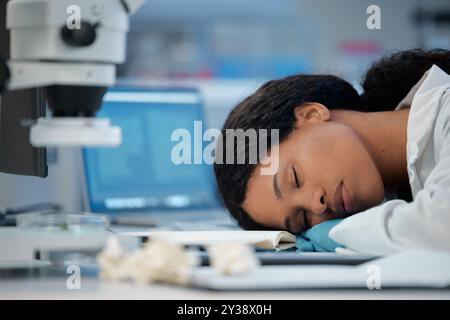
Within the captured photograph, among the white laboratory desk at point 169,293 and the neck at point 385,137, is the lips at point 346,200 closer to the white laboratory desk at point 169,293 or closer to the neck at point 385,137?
the neck at point 385,137

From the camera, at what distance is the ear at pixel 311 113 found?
1.49 metres

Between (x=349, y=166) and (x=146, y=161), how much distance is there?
1.06 meters

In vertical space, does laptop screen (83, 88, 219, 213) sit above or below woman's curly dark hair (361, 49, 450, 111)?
below

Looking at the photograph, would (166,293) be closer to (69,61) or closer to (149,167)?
(69,61)

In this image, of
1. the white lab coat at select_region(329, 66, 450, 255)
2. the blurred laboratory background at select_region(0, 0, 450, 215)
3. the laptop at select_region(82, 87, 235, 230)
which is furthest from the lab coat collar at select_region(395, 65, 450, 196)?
the blurred laboratory background at select_region(0, 0, 450, 215)

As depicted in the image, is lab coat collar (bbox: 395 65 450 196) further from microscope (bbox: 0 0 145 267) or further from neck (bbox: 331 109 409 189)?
microscope (bbox: 0 0 145 267)

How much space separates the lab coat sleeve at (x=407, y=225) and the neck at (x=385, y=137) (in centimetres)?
35

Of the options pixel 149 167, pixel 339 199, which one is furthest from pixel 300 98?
pixel 149 167

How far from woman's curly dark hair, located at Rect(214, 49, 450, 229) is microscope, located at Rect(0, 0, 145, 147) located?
454 millimetres

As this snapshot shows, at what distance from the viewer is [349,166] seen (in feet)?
4.56

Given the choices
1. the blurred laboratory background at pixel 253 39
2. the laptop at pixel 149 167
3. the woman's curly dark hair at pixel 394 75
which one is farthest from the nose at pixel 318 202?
the blurred laboratory background at pixel 253 39

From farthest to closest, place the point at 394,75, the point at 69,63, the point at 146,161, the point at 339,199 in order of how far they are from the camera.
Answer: the point at 146,161 → the point at 394,75 → the point at 339,199 → the point at 69,63

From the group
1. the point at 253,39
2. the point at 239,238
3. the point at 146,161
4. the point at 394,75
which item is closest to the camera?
the point at 239,238

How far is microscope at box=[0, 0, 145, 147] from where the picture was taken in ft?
3.21
